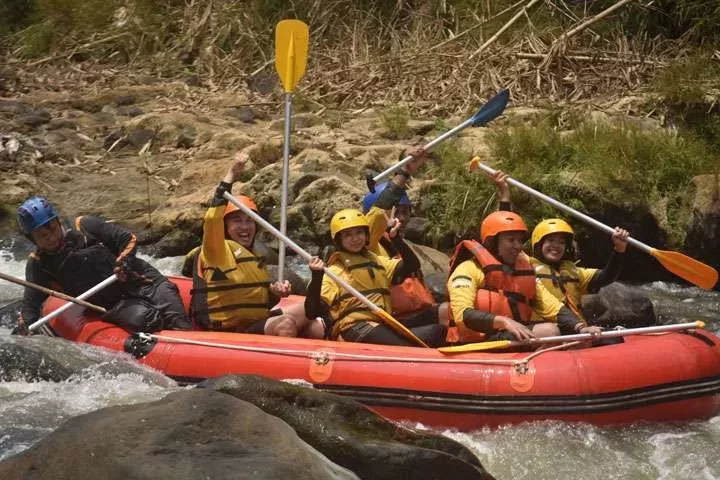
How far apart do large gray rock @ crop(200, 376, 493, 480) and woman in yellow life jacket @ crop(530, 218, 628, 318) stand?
6.57 ft

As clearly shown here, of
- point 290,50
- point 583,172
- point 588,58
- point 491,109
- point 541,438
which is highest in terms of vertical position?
point 290,50

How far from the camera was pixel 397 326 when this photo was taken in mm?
5086

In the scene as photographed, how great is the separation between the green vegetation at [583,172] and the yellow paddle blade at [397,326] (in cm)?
286

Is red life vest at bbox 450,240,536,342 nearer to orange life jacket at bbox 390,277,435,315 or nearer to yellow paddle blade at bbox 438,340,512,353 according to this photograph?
yellow paddle blade at bbox 438,340,512,353

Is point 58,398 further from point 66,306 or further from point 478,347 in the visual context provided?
point 478,347

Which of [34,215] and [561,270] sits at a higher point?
[34,215]

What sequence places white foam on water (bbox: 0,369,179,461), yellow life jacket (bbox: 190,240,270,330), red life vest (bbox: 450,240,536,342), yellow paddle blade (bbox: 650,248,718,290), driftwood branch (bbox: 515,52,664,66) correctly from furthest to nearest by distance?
driftwood branch (bbox: 515,52,664,66) < yellow paddle blade (bbox: 650,248,718,290) < yellow life jacket (bbox: 190,240,270,330) < red life vest (bbox: 450,240,536,342) < white foam on water (bbox: 0,369,179,461)

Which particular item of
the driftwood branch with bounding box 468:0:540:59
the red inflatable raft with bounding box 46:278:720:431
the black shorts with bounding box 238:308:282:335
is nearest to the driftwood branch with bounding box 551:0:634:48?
the driftwood branch with bounding box 468:0:540:59

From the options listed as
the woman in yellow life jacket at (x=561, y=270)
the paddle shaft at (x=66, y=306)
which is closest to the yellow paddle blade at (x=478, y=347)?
the woman in yellow life jacket at (x=561, y=270)

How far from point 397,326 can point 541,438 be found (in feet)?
3.07

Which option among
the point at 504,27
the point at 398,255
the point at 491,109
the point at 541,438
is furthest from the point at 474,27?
the point at 541,438

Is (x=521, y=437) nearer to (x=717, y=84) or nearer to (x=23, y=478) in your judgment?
(x=23, y=478)

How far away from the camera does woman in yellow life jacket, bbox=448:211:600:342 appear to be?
5.06 metres

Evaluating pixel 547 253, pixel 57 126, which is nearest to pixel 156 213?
pixel 57 126
